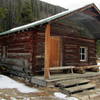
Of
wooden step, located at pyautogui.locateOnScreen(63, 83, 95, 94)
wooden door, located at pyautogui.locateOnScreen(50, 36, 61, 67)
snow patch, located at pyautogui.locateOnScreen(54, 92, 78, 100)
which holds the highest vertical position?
wooden door, located at pyautogui.locateOnScreen(50, 36, 61, 67)

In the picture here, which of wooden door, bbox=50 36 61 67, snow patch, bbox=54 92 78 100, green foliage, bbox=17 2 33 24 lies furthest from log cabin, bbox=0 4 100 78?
green foliage, bbox=17 2 33 24

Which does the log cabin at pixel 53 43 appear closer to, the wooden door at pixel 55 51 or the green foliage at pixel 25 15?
the wooden door at pixel 55 51

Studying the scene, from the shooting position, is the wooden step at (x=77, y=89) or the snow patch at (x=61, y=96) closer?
the snow patch at (x=61, y=96)

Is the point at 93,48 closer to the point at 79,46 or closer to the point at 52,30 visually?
the point at 79,46

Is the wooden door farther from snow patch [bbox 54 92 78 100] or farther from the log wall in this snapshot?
snow patch [bbox 54 92 78 100]

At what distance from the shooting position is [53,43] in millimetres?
9664

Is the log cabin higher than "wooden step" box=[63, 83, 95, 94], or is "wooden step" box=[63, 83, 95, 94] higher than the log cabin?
the log cabin

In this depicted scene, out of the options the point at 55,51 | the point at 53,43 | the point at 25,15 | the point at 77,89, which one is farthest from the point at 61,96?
the point at 25,15

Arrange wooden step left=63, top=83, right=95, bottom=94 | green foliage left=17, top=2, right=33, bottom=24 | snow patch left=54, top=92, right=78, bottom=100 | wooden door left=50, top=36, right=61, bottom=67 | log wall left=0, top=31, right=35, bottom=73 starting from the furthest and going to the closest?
green foliage left=17, top=2, right=33, bottom=24
wooden door left=50, top=36, right=61, bottom=67
log wall left=0, top=31, right=35, bottom=73
wooden step left=63, top=83, right=95, bottom=94
snow patch left=54, top=92, right=78, bottom=100

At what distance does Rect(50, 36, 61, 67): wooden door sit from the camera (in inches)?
379

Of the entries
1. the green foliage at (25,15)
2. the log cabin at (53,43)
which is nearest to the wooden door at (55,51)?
the log cabin at (53,43)

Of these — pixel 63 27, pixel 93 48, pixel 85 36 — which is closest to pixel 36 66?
pixel 63 27

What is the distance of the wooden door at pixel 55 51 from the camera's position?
31.6 feet

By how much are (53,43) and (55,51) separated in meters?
0.53
